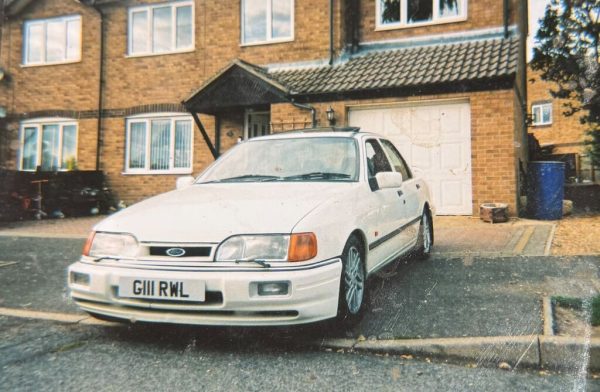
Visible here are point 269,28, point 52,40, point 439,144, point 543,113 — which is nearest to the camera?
point 439,144

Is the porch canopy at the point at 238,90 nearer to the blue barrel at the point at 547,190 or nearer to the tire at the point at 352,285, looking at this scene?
the blue barrel at the point at 547,190

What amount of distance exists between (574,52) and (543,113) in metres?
16.8

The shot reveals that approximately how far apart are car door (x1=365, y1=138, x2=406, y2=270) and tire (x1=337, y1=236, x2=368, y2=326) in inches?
7.3

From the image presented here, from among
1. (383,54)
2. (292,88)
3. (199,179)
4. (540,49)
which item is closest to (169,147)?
(292,88)

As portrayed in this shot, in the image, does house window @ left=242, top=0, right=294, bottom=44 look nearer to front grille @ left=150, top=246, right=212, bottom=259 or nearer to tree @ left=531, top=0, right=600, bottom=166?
tree @ left=531, top=0, right=600, bottom=166

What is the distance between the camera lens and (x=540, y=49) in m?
14.1

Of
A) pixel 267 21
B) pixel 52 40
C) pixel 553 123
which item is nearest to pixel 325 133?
pixel 267 21

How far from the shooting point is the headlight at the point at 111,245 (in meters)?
3.17

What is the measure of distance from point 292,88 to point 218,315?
8.74 meters

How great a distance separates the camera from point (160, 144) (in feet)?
44.9

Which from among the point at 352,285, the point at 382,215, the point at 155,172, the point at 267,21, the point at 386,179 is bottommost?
the point at 352,285

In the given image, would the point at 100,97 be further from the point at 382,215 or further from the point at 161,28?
the point at 382,215

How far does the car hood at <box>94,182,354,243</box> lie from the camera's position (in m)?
3.05

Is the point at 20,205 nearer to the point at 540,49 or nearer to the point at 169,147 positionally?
the point at 169,147
